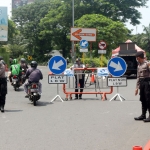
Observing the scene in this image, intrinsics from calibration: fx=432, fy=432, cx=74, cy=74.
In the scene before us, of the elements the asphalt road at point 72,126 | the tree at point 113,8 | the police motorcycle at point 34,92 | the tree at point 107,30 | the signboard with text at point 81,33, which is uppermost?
the tree at point 113,8

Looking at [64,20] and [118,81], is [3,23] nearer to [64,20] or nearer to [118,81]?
[64,20]

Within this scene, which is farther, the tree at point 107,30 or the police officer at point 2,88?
the tree at point 107,30

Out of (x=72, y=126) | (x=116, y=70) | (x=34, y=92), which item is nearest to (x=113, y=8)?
(x=116, y=70)

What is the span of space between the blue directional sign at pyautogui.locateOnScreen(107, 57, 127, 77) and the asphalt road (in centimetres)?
130

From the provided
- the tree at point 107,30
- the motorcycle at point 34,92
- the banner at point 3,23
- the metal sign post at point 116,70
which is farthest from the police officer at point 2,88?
the tree at point 107,30

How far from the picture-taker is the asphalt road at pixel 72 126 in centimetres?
829

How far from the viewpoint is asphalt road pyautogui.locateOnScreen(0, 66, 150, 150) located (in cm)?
829

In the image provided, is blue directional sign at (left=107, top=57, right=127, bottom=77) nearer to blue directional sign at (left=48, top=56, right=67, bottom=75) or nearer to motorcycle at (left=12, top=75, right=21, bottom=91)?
blue directional sign at (left=48, top=56, right=67, bottom=75)

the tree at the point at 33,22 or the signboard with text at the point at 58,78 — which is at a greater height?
the tree at the point at 33,22

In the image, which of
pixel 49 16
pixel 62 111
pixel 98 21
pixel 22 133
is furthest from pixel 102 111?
pixel 49 16

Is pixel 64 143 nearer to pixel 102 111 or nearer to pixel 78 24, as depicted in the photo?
pixel 102 111

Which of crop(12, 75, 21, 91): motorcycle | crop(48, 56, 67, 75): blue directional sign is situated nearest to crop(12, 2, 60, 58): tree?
crop(12, 75, 21, 91): motorcycle

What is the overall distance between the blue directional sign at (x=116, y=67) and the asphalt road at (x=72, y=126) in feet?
4.28

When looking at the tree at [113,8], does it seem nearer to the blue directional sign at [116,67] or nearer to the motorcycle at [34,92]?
the blue directional sign at [116,67]
